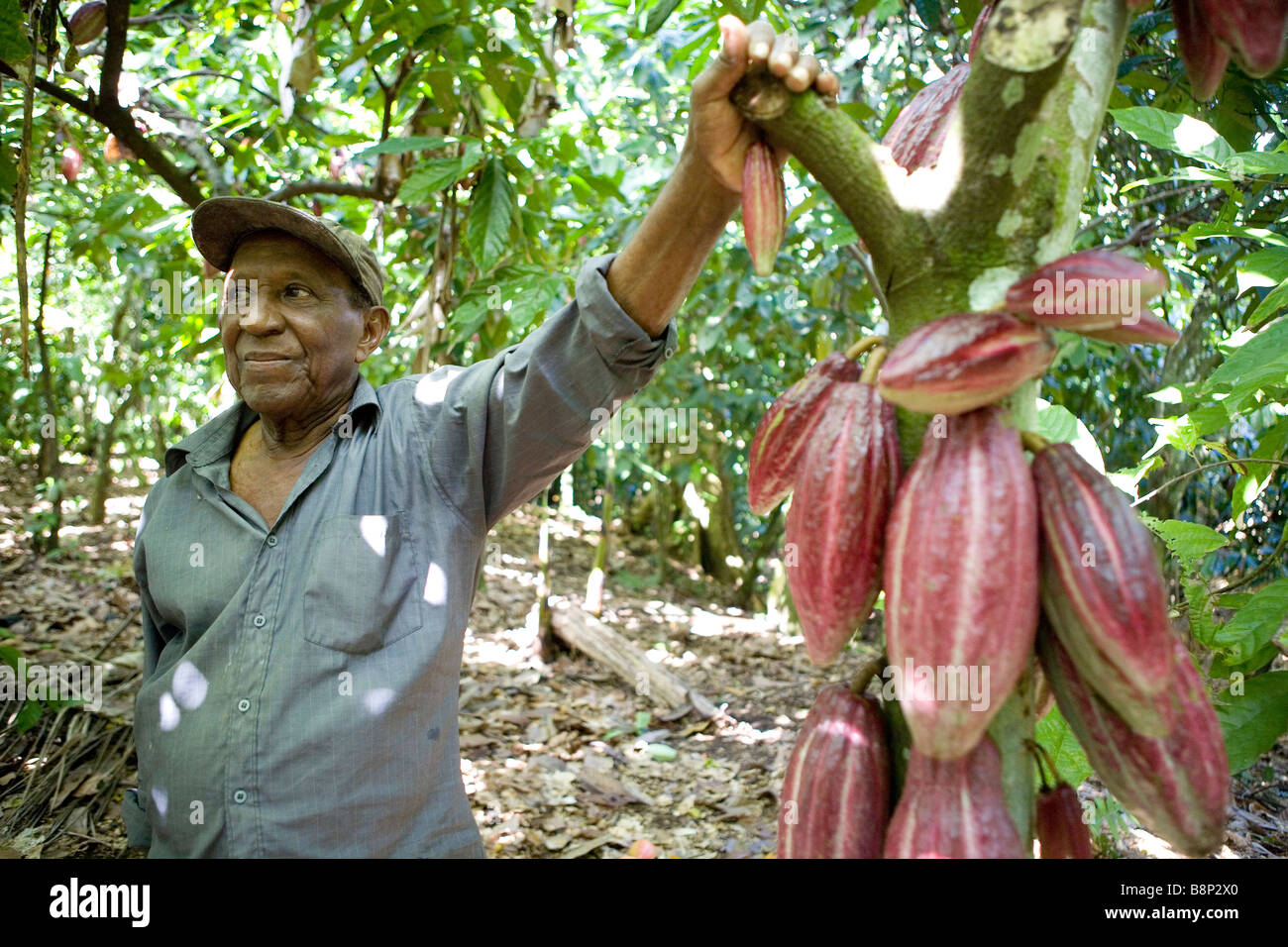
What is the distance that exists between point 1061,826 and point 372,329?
1385 mm

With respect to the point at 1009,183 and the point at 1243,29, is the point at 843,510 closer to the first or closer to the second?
the point at 1009,183

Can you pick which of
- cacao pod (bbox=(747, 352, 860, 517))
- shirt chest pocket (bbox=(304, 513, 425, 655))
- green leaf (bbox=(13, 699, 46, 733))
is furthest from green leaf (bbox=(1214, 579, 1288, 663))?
green leaf (bbox=(13, 699, 46, 733))

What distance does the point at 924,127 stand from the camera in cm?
61

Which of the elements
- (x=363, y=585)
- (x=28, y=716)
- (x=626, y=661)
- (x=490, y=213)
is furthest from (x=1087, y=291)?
(x=626, y=661)

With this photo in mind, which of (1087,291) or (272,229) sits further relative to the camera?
(272,229)

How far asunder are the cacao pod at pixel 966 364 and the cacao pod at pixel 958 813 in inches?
7.5

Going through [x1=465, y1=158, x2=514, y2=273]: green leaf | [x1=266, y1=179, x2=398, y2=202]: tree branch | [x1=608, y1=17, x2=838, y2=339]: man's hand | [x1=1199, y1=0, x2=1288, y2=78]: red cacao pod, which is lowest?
[x1=1199, y1=0, x2=1288, y2=78]: red cacao pod

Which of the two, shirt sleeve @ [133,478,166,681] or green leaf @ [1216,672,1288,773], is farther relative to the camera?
shirt sleeve @ [133,478,166,681]

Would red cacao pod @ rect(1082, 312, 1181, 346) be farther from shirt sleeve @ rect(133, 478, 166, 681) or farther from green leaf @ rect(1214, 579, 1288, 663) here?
shirt sleeve @ rect(133, 478, 166, 681)

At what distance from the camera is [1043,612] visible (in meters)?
0.51

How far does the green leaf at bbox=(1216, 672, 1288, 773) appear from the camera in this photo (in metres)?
1.06

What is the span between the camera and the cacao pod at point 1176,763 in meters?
0.47

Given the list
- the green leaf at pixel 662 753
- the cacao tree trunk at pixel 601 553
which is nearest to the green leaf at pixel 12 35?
the green leaf at pixel 662 753

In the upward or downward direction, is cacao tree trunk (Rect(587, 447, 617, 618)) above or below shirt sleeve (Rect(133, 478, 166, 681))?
above
